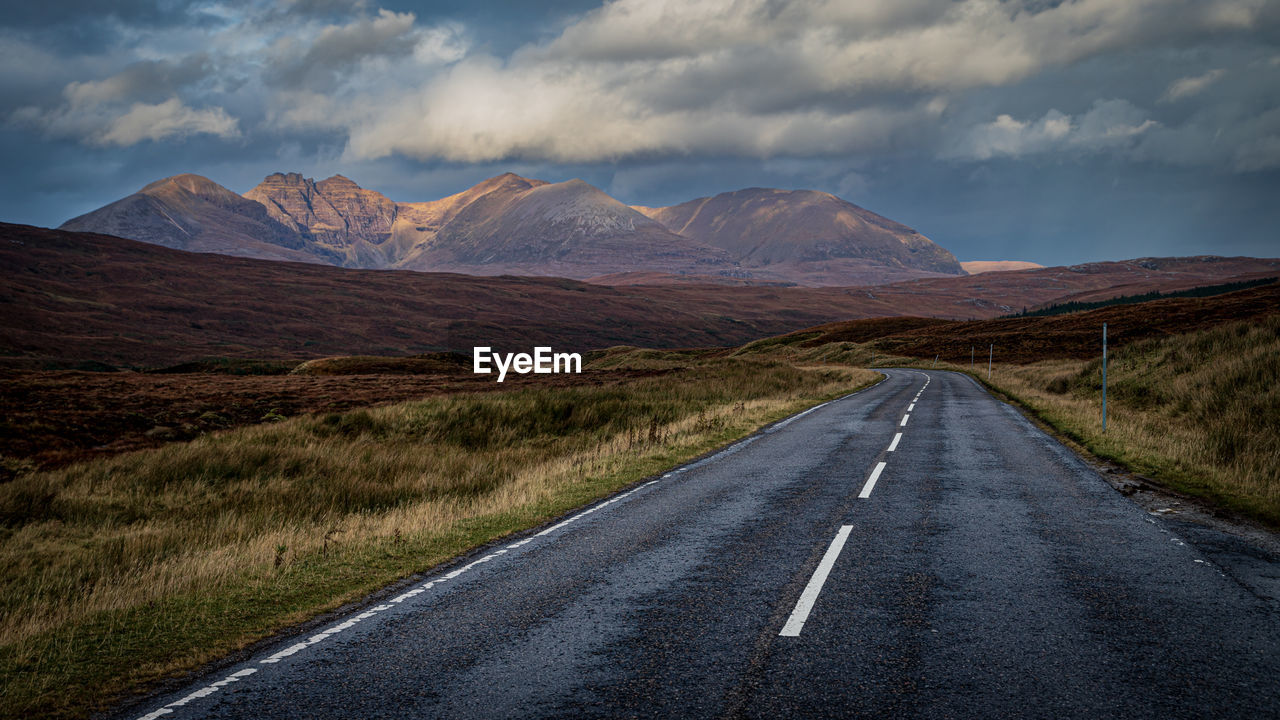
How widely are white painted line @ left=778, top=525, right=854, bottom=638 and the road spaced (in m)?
0.03

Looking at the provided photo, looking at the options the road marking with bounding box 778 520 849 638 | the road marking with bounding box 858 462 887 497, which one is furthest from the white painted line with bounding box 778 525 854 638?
the road marking with bounding box 858 462 887 497

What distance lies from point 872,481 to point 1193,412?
1199cm

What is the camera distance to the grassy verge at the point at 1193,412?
11195 mm

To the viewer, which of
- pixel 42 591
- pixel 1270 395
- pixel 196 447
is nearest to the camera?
pixel 42 591

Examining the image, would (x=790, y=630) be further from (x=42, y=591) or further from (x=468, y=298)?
(x=468, y=298)

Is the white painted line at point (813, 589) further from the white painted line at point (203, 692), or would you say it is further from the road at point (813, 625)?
the white painted line at point (203, 692)

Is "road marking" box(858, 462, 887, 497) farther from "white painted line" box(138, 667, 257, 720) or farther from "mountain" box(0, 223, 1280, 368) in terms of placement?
"mountain" box(0, 223, 1280, 368)

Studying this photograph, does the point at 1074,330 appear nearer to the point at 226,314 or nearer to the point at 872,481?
the point at 872,481

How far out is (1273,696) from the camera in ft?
14.5

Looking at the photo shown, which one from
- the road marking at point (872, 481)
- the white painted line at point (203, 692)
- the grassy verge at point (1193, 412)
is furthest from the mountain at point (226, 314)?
the grassy verge at point (1193, 412)

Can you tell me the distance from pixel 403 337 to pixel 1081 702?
5923 inches

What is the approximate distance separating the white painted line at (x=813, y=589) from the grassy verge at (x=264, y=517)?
4.07 metres

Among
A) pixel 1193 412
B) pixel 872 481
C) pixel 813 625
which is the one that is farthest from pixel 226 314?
pixel 813 625

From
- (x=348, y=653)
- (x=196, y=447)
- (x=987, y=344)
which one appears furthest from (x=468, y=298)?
(x=348, y=653)
